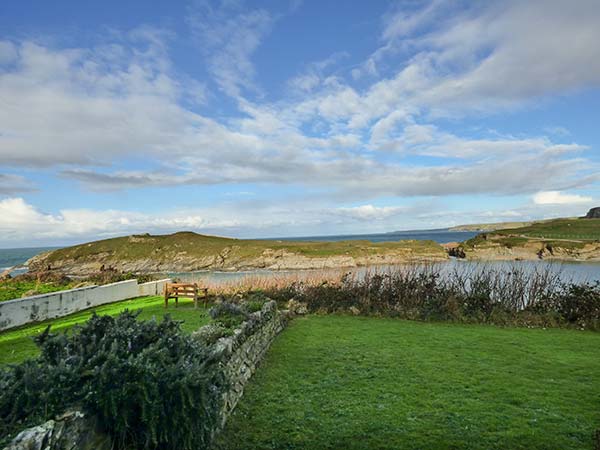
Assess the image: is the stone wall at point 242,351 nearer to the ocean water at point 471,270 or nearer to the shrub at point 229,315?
the shrub at point 229,315

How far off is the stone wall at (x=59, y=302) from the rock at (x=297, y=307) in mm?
7635

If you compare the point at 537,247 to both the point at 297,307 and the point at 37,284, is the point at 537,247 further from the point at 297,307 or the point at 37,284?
the point at 37,284

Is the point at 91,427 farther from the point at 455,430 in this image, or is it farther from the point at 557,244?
the point at 557,244

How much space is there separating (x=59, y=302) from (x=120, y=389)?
11.5 m

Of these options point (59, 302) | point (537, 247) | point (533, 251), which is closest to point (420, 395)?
point (59, 302)

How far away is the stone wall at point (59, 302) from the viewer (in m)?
10.5

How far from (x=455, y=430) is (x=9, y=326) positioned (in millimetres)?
11559

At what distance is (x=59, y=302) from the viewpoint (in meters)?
12.5

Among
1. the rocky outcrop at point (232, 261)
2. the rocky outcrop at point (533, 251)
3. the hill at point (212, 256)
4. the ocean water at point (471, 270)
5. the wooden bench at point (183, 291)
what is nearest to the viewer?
the wooden bench at point (183, 291)

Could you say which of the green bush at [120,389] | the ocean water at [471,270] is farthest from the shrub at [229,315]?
the ocean water at [471,270]

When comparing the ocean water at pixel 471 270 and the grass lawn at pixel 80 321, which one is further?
the ocean water at pixel 471 270

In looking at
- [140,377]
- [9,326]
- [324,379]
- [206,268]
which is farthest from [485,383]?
[206,268]

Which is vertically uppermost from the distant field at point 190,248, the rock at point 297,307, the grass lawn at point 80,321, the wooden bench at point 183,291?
the distant field at point 190,248

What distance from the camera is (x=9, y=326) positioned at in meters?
10.4
